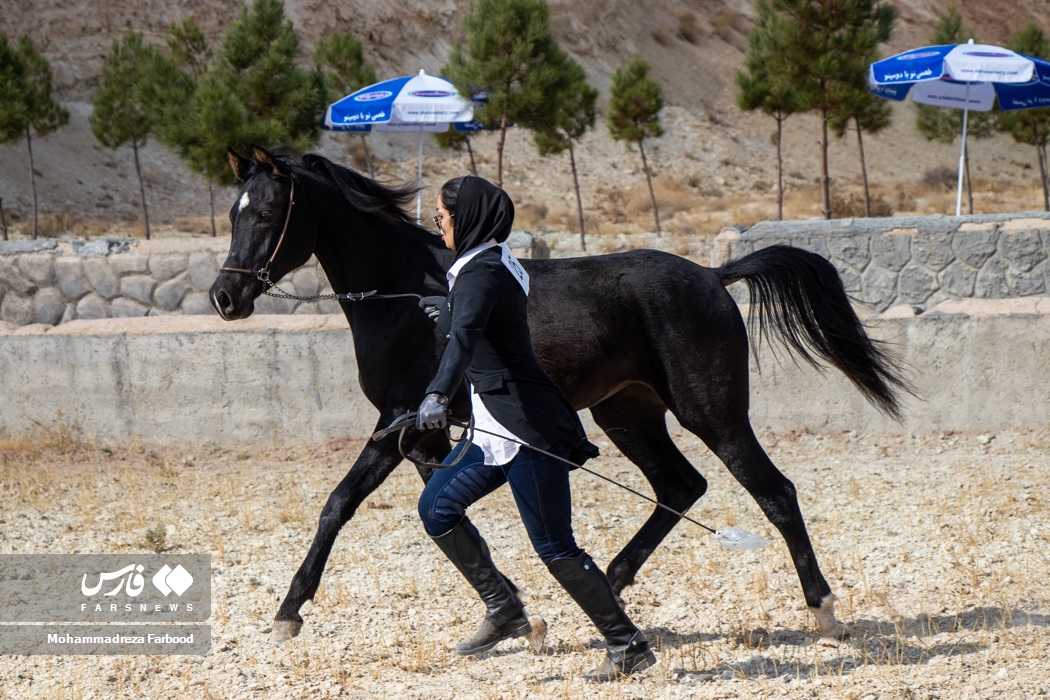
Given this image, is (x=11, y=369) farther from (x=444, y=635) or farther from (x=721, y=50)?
(x=721, y=50)

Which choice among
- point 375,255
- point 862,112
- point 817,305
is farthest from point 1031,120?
point 375,255

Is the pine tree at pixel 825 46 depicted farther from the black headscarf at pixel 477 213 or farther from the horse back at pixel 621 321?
the black headscarf at pixel 477 213

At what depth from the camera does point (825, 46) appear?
2566cm

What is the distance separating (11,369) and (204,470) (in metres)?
2.02

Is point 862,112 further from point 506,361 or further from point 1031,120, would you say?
point 506,361

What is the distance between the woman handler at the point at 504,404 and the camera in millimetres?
3918

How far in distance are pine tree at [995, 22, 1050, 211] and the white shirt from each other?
26287 mm

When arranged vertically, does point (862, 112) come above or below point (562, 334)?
above

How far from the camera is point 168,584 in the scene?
5.83m

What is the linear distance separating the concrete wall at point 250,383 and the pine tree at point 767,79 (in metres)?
17.8

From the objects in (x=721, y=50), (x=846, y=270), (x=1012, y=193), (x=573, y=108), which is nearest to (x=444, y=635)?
(x=846, y=270)

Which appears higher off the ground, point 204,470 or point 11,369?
point 11,369

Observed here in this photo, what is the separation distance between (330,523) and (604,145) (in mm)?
37572

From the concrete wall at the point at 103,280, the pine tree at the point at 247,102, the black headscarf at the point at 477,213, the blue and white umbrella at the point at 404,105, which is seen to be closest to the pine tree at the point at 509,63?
the blue and white umbrella at the point at 404,105
